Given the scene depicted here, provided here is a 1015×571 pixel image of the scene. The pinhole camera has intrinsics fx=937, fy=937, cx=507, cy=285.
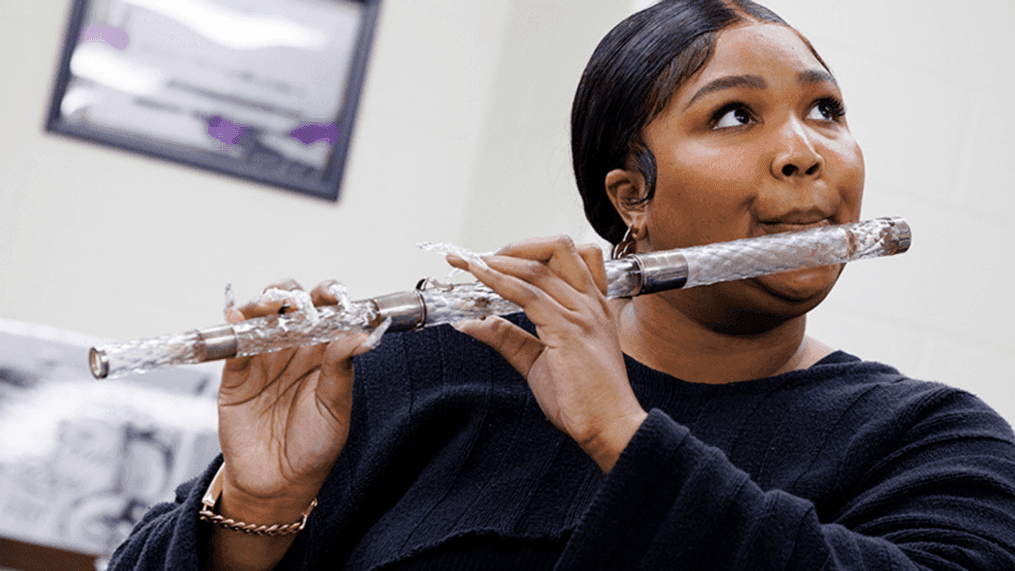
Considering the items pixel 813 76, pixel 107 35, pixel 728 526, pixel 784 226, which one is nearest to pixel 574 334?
pixel 728 526

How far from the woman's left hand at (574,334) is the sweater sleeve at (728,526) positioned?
3 centimetres

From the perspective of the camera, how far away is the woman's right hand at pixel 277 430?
2.47ft

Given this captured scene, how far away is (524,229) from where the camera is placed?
1.77 meters

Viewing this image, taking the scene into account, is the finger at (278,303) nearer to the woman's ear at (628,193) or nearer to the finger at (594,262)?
the finger at (594,262)

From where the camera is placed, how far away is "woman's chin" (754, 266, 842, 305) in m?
0.77

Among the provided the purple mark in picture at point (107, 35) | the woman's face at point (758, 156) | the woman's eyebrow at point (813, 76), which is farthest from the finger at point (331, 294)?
the purple mark in picture at point (107, 35)

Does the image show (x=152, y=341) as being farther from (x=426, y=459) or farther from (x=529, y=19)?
(x=529, y=19)

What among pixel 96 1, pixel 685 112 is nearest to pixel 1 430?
pixel 96 1

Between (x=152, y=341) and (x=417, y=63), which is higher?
(x=417, y=63)

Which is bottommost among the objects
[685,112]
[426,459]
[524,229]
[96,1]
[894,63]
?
[426,459]

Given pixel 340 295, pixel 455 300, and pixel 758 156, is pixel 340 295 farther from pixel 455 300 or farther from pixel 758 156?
pixel 758 156

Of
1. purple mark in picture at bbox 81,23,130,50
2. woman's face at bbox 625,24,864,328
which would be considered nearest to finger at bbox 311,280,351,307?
woman's face at bbox 625,24,864,328

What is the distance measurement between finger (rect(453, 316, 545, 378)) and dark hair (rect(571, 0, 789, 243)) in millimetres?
241

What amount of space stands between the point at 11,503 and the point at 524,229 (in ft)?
3.34
